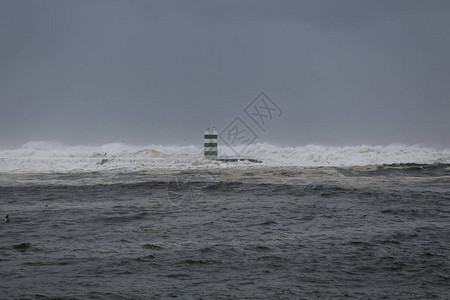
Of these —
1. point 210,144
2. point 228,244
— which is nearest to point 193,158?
point 210,144

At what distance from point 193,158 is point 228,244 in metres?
21.3

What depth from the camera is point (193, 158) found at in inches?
1089

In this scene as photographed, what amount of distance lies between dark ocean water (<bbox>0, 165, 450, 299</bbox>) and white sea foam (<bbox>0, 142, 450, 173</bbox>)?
10280 millimetres

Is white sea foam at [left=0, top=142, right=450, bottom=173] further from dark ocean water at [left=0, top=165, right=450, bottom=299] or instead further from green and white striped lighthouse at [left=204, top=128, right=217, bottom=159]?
dark ocean water at [left=0, top=165, right=450, bottom=299]

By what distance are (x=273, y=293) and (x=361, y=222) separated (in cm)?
408

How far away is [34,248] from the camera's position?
630 cm

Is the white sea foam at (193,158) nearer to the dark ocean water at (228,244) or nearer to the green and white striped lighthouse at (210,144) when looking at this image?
the green and white striped lighthouse at (210,144)

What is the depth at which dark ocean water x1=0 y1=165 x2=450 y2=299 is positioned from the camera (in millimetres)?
4645

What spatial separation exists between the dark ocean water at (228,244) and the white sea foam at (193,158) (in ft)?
33.7

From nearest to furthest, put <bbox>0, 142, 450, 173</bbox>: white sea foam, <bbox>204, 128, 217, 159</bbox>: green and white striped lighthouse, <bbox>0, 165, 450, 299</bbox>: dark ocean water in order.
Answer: <bbox>0, 165, 450, 299</bbox>: dark ocean water < <bbox>0, 142, 450, 173</bbox>: white sea foam < <bbox>204, 128, 217, 159</bbox>: green and white striped lighthouse

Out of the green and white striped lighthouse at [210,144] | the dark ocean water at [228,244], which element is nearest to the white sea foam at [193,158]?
the green and white striped lighthouse at [210,144]

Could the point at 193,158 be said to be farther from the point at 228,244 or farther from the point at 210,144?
the point at 228,244

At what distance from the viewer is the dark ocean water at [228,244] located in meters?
4.64

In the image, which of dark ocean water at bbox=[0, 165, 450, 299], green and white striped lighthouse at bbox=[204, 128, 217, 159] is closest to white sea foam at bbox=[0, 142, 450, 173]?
green and white striped lighthouse at bbox=[204, 128, 217, 159]
